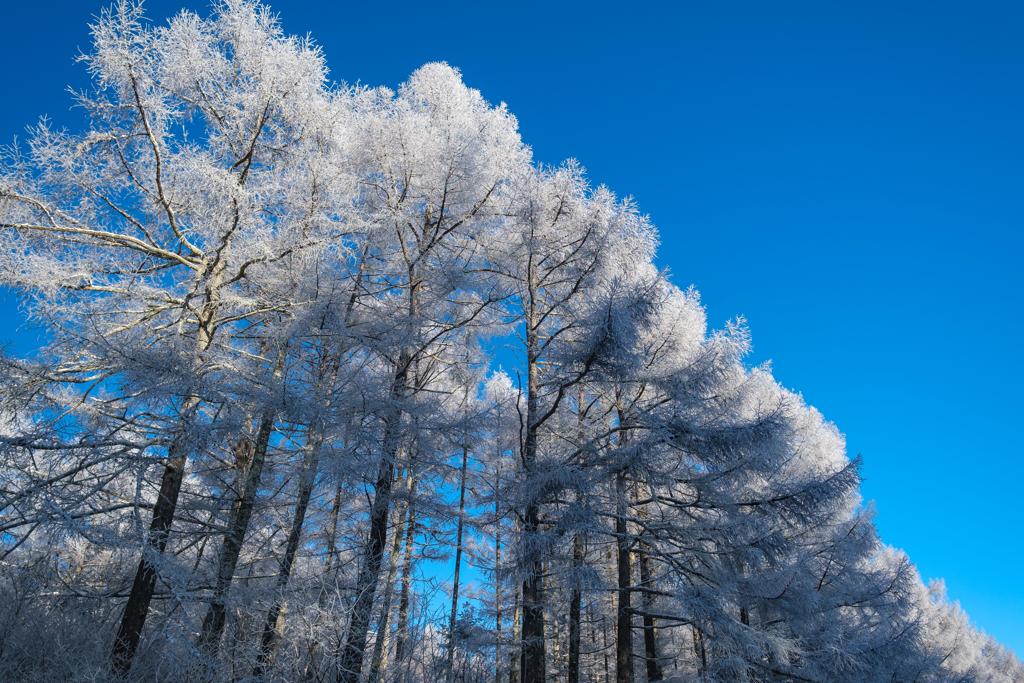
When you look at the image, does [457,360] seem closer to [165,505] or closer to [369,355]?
[369,355]

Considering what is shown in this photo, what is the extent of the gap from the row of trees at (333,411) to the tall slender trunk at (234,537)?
45 mm

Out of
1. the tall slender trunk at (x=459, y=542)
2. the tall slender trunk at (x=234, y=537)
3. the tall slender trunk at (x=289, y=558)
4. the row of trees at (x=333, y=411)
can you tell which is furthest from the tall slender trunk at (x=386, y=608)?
the tall slender trunk at (x=234, y=537)

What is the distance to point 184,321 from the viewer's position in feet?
26.2

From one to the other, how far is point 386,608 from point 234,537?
2284 millimetres

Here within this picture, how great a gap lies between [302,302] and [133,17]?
12.7 feet

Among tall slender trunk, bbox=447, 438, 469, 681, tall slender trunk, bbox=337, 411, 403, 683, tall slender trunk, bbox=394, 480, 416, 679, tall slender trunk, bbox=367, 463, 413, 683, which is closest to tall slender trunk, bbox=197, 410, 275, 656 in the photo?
tall slender trunk, bbox=337, 411, 403, 683

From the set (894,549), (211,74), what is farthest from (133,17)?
(894,549)

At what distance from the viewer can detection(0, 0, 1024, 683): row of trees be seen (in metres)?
Result: 6.27

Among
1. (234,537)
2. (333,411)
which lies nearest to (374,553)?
(234,537)

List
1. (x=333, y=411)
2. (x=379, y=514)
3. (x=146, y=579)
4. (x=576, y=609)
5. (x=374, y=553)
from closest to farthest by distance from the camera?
1. (x=146, y=579)
2. (x=333, y=411)
3. (x=374, y=553)
4. (x=379, y=514)
5. (x=576, y=609)

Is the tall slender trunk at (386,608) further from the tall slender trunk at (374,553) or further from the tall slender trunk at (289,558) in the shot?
the tall slender trunk at (289,558)

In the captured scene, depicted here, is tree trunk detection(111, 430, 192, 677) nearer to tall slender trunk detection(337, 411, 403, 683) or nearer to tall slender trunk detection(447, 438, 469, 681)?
tall slender trunk detection(337, 411, 403, 683)

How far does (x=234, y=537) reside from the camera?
7.69 metres

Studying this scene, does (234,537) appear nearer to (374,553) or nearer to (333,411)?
(374,553)
